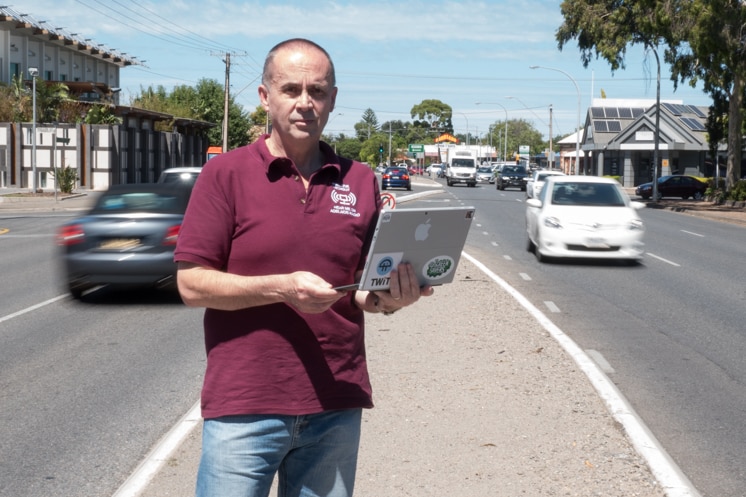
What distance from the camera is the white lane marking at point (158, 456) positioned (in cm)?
536

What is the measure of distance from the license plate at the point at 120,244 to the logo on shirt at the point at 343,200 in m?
10.5

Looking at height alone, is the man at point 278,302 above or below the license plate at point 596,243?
above

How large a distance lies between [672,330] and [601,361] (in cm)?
245

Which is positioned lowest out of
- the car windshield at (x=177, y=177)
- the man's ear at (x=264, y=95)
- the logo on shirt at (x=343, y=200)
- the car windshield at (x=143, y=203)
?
the car windshield at (x=143, y=203)

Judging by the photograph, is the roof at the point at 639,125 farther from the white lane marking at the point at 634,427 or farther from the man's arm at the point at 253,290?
the man's arm at the point at 253,290

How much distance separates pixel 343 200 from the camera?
9.81 feet

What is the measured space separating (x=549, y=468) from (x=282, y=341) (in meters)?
3.18

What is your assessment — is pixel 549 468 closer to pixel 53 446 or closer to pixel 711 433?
pixel 711 433

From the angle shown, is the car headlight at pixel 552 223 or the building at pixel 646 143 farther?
the building at pixel 646 143

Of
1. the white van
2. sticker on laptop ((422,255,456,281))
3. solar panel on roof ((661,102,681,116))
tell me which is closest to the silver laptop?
sticker on laptop ((422,255,456,281))

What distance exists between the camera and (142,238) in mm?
13109

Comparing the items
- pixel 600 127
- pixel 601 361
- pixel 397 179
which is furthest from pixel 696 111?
pixel 601 361

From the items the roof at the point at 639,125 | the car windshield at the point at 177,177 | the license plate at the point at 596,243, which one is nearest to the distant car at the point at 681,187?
the roof at the point at 639,125

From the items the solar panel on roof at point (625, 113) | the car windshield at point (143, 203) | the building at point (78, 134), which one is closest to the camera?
the car windshield at point (143, 203)
